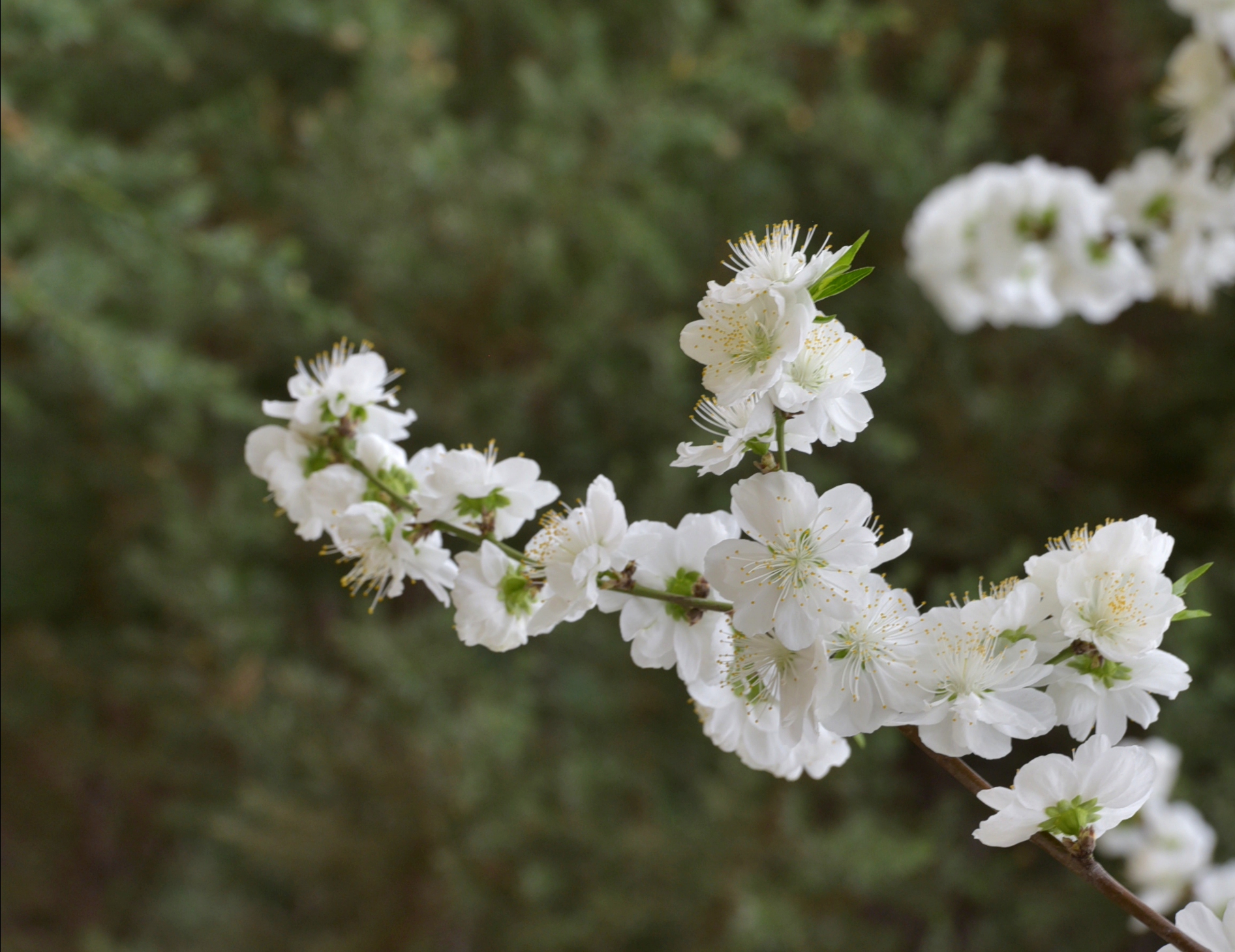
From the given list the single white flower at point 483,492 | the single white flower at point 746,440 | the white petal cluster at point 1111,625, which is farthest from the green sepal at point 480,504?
the white petal cluster at point 1111,625

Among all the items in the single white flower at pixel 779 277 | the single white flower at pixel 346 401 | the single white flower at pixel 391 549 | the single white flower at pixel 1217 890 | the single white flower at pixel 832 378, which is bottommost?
the single white flower at pixel 1217 890

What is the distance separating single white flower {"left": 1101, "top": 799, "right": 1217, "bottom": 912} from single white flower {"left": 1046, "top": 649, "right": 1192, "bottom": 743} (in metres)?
0.73

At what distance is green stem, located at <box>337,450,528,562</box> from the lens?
48cm

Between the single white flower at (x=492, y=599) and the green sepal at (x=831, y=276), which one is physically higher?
the green sepal at (x=831, y=276)

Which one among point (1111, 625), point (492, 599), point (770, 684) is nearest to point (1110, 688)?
point (1111, 625)

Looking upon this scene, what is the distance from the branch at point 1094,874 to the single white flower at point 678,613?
0.32 feet

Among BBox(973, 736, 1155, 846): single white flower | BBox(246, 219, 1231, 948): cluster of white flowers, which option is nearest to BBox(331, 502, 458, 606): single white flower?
BBox(246, 219, 1231, 948): cluster of white flowers

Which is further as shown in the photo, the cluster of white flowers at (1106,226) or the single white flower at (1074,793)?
the cluster of white flowers at (1106,226)

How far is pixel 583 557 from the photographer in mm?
425

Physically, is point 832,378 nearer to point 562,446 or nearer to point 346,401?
point 346,401

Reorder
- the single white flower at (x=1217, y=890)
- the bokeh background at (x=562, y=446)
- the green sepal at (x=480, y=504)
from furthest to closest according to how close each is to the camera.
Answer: the bokeh background at (x=562, y=446) → the single white flower at (x=1217, y=890) → the green sepal at (x=480, y=504)

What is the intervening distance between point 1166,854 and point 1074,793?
768 mm

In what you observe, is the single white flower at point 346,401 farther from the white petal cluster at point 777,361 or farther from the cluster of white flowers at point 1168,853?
the cluster of white flowers at point 1168,853

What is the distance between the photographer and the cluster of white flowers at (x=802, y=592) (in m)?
0.41
